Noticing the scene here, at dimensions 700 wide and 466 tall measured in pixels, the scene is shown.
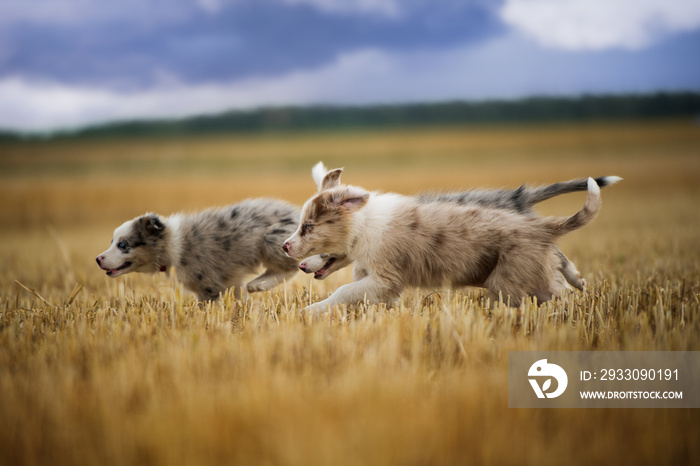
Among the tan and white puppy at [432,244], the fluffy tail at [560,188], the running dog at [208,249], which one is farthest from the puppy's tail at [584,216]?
the running dog at [208,249]

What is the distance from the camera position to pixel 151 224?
216 inches

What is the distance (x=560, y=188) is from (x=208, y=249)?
3566mm

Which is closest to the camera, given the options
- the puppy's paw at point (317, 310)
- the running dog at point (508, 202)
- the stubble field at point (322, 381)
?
the stubble field at point (322, 381)

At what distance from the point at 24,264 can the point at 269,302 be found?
7.11m

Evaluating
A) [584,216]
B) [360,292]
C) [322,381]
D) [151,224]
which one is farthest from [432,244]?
[151,224]

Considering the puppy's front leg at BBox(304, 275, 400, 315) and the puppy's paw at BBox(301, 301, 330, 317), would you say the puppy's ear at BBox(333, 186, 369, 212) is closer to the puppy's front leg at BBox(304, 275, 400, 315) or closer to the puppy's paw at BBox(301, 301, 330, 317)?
the puppy's front leg at BBox(304, 275, 400, 315)

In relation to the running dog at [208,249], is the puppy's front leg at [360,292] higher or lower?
lower

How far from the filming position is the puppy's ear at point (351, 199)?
14.5ft

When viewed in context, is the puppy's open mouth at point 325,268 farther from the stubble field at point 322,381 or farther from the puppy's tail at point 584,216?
the puppy's tail at point 584,216

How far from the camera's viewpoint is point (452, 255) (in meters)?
4.27

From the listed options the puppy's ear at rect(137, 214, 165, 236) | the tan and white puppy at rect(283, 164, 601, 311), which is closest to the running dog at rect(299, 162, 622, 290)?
the tan and white puppy at rect(283, 164, 601, 311)

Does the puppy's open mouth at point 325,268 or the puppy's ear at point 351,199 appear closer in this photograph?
Result: the puppy's ear at point 351,199

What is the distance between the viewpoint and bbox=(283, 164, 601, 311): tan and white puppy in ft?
13.5

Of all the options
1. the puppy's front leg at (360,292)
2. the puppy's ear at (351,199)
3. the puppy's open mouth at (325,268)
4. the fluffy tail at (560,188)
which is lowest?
the puppy's front leg at (360,292)
